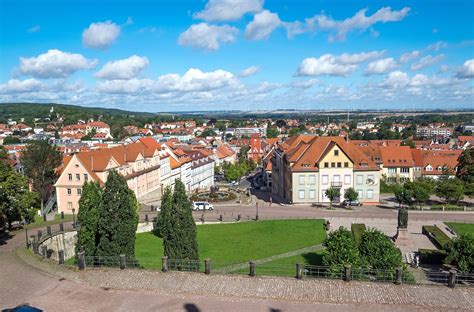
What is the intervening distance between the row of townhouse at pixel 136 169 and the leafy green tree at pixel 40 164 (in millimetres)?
2745

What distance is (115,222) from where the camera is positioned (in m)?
27.5

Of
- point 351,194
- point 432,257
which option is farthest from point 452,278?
point 351,194

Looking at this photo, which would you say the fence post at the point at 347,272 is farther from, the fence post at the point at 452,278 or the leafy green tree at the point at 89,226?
the leafy green tree at the point at 89,226

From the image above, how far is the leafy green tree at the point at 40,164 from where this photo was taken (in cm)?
5409

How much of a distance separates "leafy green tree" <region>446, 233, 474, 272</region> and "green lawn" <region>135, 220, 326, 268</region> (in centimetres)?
1204

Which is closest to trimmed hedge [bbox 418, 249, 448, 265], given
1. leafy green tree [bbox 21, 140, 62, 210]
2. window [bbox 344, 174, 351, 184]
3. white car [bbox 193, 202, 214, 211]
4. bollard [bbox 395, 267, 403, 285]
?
bollard [bbox 395, 267, 403, 285]

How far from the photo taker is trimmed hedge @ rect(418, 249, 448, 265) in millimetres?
32781

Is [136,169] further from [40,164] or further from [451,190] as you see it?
[451,190]

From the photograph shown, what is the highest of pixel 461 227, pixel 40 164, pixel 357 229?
pixel 40 164

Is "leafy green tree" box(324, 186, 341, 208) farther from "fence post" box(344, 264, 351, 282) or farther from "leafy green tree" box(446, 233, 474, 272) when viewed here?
"fence post" box(344, 264, 351, 282)

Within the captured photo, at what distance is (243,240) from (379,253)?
51.7 feet

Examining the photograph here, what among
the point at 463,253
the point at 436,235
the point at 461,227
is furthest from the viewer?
the point at 461,227

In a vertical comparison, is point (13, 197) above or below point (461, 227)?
above

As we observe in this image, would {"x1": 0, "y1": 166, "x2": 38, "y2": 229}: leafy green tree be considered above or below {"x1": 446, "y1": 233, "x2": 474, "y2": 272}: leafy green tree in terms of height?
above
